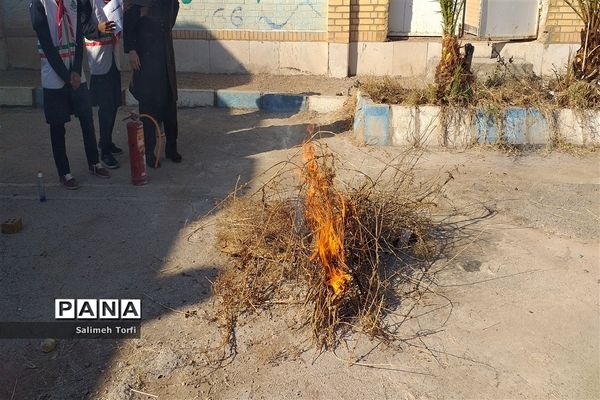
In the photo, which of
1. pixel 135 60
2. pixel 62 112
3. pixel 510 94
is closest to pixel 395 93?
pixel 510 94

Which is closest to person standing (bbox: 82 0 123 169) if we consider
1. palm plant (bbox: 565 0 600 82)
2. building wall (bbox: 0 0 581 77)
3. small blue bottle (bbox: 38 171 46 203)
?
small blue bottle (bbox: 38 171 46 203)

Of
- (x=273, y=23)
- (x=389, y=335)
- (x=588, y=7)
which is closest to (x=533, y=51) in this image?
A: (x=588, y=7)

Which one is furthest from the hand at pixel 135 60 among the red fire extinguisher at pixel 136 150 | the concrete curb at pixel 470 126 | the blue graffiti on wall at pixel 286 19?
the blue graffiti on wall at pixel 286 19

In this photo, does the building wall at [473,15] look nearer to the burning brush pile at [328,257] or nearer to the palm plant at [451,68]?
the palm plant at [451,68]

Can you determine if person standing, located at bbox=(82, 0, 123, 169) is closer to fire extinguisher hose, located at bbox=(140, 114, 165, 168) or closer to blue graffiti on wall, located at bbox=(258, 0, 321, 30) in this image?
fire extinguisher hose, located at bbox=(140, 114, 165, 168)

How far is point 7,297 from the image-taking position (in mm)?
3975

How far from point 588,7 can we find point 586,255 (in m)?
4.17

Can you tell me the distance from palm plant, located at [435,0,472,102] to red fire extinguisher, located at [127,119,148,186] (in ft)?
11.4

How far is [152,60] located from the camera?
6.17 metres

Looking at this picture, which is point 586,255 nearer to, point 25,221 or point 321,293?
point 321,293

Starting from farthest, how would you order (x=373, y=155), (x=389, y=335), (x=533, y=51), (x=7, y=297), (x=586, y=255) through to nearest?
(x=533, y=51) → (x=373, y=155) → (x=586, y=255) → (x=7, y=297) → (x=389, y=335)

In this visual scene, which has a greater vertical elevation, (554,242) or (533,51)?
(533,51)

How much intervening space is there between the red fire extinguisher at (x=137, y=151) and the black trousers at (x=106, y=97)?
761 mm

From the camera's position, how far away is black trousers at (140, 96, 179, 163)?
630cm
